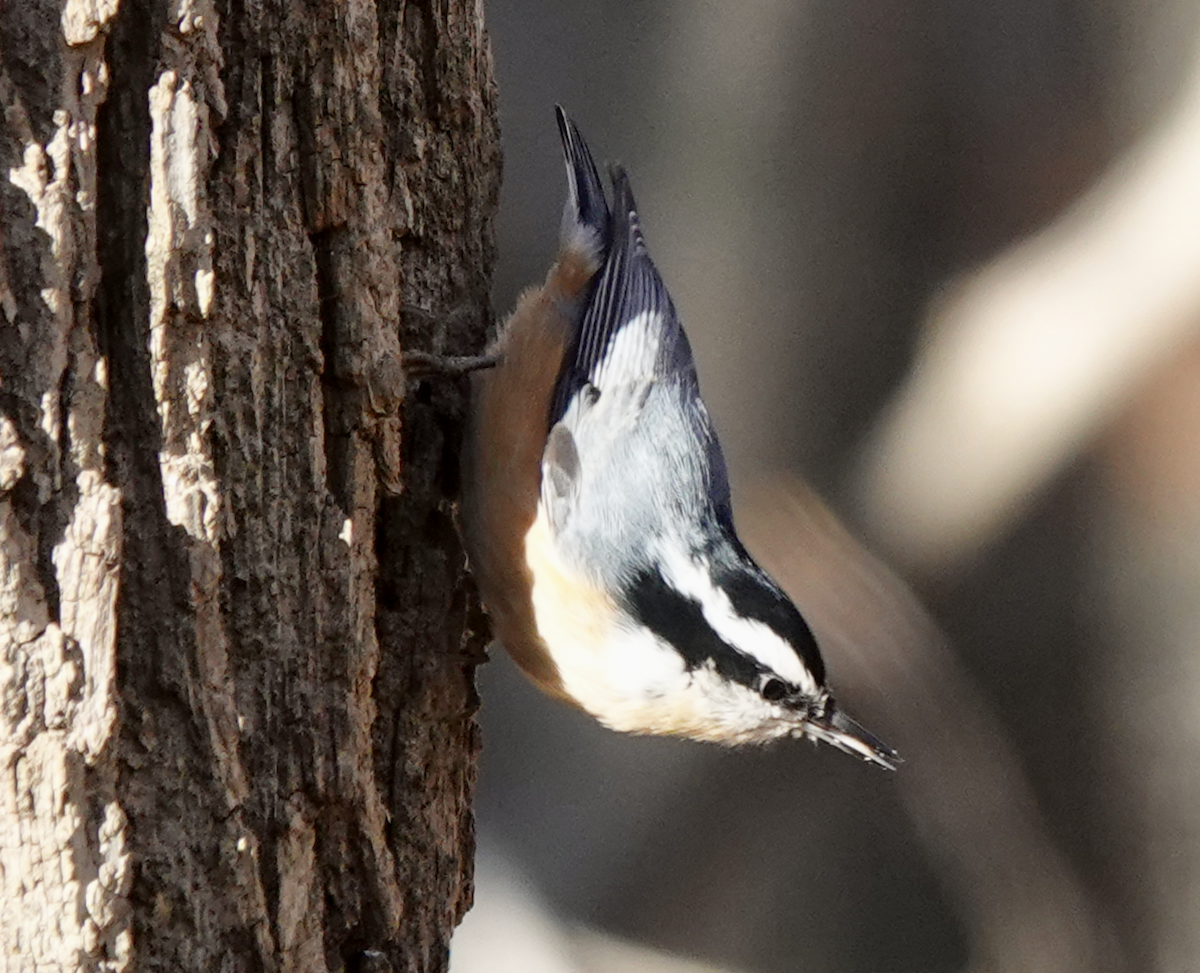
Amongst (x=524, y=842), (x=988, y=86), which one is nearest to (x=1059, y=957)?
(x=524, y=842)

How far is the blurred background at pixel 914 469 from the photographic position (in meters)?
1.95

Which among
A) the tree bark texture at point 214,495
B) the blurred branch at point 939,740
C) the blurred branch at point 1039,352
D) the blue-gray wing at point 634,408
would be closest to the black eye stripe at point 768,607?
the blue-gray wing at point 634,408

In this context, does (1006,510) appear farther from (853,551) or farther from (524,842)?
(524,842)

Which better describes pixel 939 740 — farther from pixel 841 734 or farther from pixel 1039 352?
pixel 841 734

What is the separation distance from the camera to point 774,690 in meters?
1.27

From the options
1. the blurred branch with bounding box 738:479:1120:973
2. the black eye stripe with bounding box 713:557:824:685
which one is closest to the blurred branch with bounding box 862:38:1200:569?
the blurred branch with bounding box 738:479:1120:973

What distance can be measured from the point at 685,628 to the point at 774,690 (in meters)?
0.12

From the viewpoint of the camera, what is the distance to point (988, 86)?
6.44 feet

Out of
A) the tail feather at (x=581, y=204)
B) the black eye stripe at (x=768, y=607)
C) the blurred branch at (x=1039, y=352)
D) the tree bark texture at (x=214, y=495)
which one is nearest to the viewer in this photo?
the tree bark texture at (x=214, y=495)

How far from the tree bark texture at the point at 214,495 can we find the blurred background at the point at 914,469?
0.83m

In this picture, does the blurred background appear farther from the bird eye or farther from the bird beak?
the bird eye

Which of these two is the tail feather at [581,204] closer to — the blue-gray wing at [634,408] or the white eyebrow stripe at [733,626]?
the blue-gray wing at [634,408]

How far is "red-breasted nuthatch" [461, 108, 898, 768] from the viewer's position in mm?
1247

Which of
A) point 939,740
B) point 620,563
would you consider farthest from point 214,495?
point 939,740
